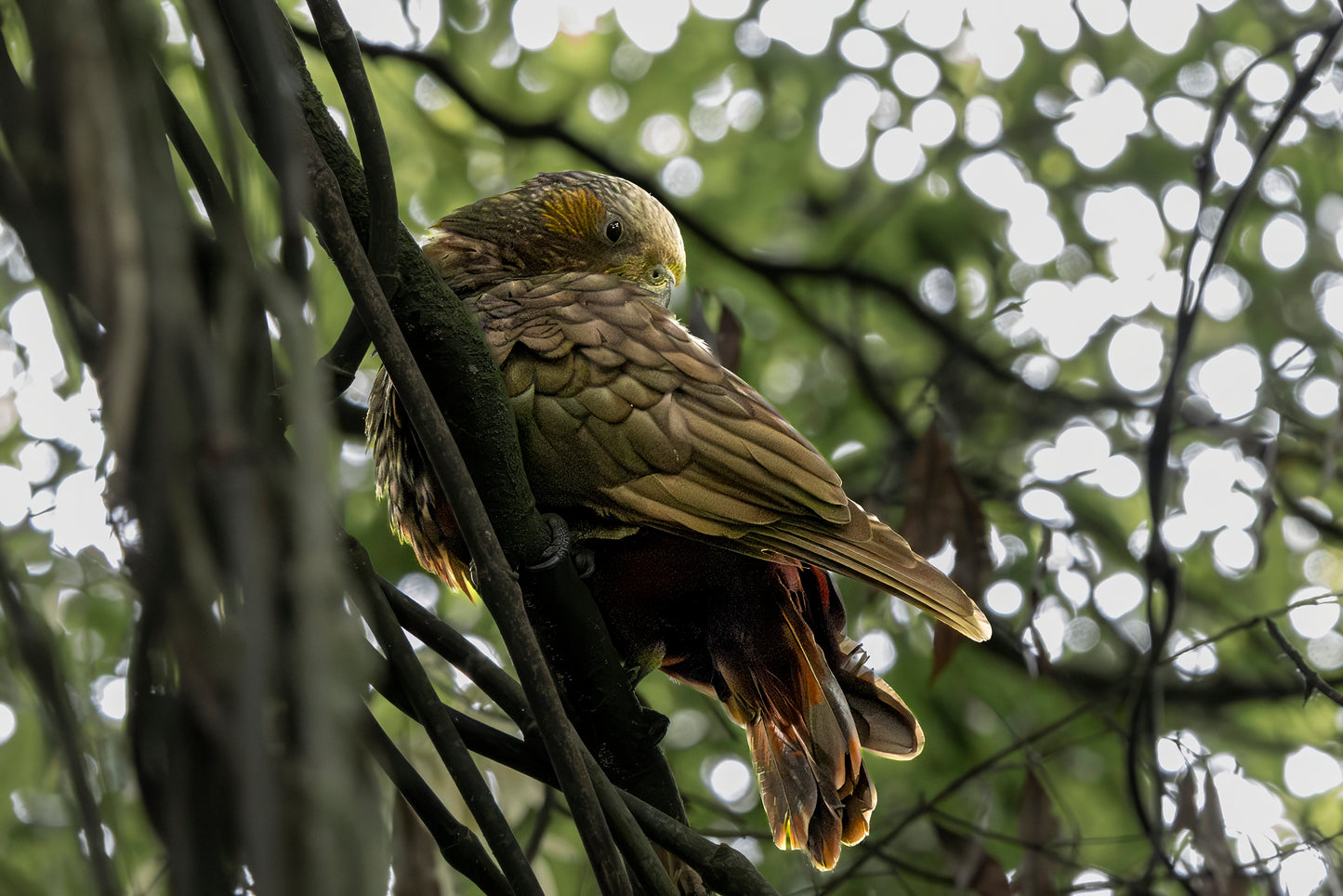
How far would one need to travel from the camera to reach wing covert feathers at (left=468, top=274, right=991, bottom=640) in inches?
58.9

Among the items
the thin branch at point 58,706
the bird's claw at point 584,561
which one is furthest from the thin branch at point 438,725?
the bird's claw at point 584,561

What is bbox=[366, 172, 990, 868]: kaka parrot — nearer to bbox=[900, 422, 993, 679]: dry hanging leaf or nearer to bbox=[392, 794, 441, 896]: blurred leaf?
bbox=[392, 794, 441, 896]: blurred leaf

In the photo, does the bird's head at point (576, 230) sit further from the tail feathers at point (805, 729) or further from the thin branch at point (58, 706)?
the thin branch at point (58, 706)

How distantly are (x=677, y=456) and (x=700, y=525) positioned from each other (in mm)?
108

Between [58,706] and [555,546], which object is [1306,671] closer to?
[555,546]

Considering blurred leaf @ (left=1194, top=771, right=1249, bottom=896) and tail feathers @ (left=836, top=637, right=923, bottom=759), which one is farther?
blurred leaf @ (left=1194, top=771, right=1249, bottom=896)

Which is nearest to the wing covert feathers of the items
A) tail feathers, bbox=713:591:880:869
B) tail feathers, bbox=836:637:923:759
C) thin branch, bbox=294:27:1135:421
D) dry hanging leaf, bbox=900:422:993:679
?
tail feathers, bbox=713:591:880:869

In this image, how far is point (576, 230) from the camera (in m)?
2.18

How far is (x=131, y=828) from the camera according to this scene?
64cm

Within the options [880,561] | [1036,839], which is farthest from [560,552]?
[1036,839]

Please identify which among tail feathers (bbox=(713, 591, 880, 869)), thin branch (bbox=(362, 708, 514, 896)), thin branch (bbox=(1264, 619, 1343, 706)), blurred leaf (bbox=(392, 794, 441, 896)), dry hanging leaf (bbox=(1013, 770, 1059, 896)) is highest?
thin branch (bbox=(362, 708, 514, 896))

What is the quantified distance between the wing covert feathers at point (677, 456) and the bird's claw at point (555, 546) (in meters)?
0.06

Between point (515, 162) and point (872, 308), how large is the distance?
4.71 feet

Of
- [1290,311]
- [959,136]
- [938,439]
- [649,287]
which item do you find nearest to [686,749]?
[938,439]
